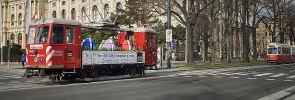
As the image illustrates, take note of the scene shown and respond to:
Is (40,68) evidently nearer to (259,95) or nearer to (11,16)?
(259,95)

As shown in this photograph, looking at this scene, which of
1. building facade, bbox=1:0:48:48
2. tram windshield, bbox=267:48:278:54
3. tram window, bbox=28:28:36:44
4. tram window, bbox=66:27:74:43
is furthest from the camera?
building facade, bbox=1:0:48:48

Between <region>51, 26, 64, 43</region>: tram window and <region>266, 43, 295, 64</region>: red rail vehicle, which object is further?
<region>266, 43, 295, 64</region>: red rail vehicle

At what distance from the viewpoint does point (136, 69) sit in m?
21.6

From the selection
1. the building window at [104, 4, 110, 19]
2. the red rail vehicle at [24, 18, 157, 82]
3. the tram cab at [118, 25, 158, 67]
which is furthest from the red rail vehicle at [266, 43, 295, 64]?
the building window at [104, 4, 110, 19]

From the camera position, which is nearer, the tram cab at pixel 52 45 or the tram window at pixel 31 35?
the tram cab at pixel 52 45

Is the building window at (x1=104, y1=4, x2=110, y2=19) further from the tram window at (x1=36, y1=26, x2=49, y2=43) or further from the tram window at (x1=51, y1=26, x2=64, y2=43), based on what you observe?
the tram window at (x1=36, y1=26, x2=49, y2=43)

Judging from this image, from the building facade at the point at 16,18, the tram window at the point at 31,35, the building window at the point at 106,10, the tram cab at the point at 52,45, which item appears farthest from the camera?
the building facade at the point at 16,18

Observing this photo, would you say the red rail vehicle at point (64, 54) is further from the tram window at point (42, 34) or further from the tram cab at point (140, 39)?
the tram cab at point (140, 39)

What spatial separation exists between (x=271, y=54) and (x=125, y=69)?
3504 centimetres

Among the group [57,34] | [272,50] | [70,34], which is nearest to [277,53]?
[272,50]

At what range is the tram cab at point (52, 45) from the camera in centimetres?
1596

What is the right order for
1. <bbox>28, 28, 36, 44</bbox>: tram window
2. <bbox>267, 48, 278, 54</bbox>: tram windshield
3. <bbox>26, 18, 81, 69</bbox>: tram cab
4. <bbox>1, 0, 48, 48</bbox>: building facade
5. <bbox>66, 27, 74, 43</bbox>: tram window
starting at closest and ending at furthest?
<bbox>26, 18, 81, 69</bbox>: tram cab
<bbox>28, 28, 36, 44</bbox>: tram window
<bbox>66, 27, 74, 43</bbox>: tram window
<bbox>267, 48, 278, 54</bbox>: tram windshield
<bbox>1, 0, 48, 48</bbox>: building facade

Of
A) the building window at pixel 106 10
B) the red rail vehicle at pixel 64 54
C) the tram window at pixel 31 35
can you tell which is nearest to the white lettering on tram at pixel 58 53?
the red rail vehicle at pixel 64 54

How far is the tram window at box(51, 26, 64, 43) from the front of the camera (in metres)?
16.2
